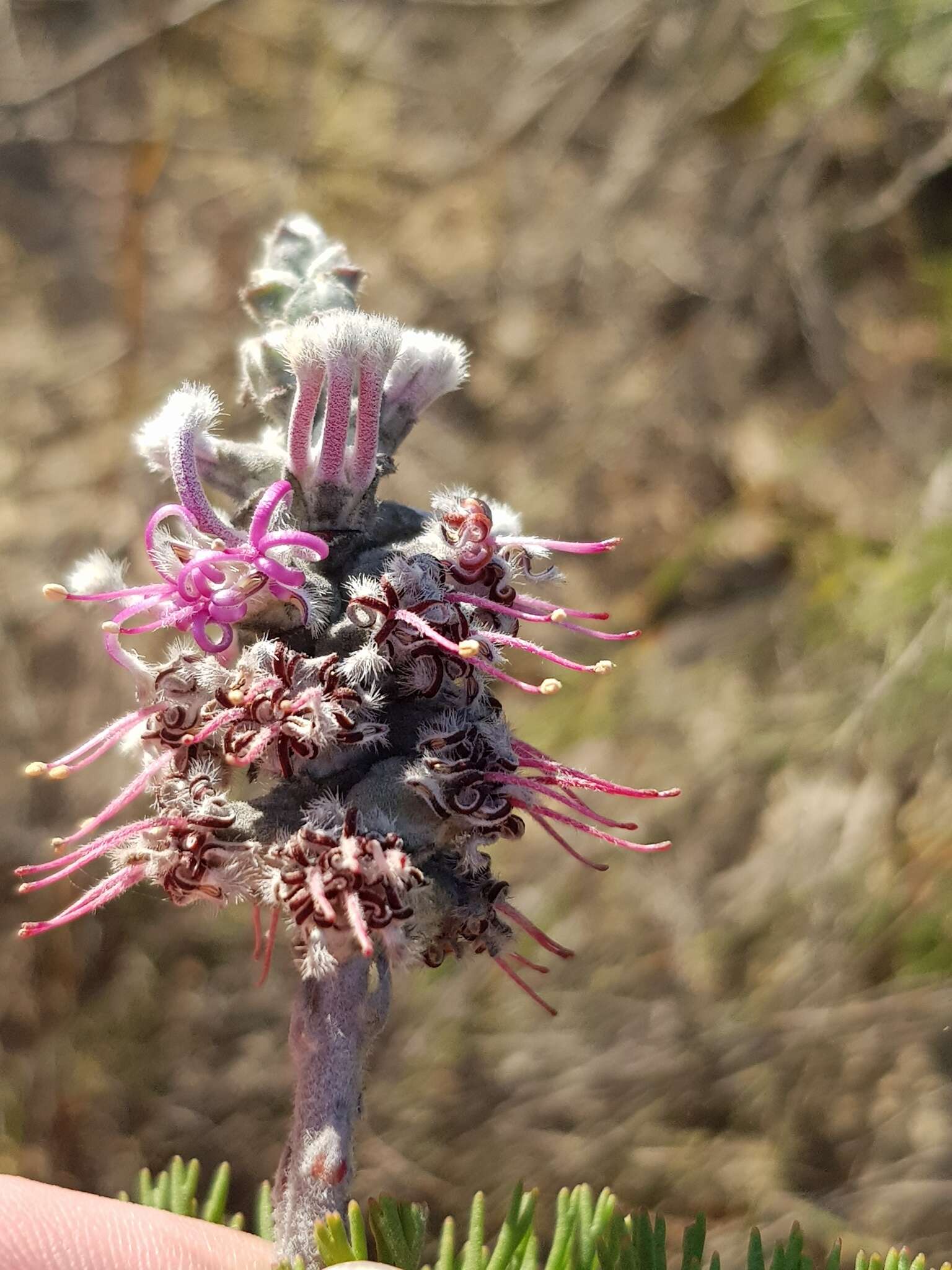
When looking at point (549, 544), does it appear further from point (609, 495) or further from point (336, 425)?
point (609, 495)

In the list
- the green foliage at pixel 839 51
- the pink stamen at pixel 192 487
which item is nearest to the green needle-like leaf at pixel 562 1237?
the pink stamen at pixel 192 487

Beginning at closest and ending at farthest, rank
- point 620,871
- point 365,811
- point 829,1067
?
point 365,811, point 829,1067, point 620,871

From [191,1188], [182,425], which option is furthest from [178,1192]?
[182,425]

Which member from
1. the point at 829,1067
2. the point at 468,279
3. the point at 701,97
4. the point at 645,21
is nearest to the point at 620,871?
the point at 829,1067

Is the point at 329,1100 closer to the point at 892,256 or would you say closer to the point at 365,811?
the point at 365,811

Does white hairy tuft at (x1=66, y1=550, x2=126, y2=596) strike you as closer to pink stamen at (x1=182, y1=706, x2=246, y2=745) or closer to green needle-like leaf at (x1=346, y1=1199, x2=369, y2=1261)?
pink stamen at (x1=182, y1=706, x2=246, y2=745)

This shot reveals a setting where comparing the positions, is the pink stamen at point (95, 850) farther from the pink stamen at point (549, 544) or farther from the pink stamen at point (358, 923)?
the pink stamen at point (549, 544)
